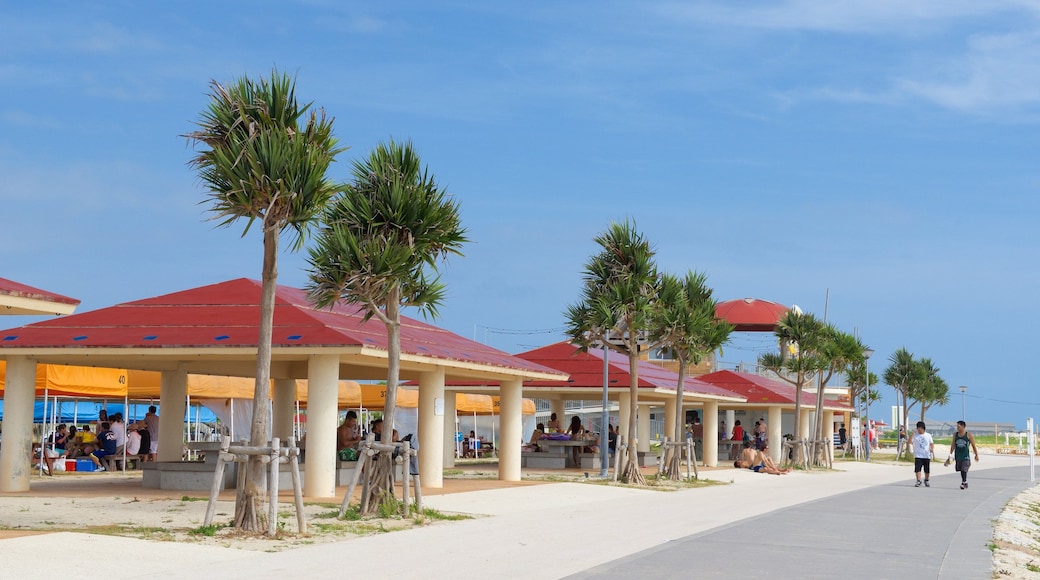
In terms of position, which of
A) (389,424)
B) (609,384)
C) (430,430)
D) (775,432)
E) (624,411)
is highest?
(609,384)

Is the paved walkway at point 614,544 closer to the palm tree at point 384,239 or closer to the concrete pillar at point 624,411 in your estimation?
the palm tree at point 384,239

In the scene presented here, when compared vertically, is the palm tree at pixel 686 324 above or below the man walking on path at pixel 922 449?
above

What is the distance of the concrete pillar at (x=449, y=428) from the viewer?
1339 inches

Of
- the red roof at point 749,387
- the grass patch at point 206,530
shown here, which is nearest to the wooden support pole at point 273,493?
the grass patch at point 206,530

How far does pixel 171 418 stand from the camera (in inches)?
954

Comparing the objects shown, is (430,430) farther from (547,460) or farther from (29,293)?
(547,460)

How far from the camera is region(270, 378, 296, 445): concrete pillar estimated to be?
25.5 metres

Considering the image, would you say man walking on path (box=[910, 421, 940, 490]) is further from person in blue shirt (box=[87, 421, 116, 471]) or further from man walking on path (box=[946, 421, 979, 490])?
person in blue shirt (box=[87, 421, 116, 471])

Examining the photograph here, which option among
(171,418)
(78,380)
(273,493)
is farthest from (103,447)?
(273,493)

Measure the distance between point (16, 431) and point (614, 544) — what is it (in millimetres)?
11665

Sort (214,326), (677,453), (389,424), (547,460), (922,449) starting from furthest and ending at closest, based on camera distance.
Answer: (547,460) < (677,453) < (922,449) < (214,326) < (389,424)

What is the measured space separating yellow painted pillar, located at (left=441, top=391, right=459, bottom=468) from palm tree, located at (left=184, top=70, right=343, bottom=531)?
20.2 meters

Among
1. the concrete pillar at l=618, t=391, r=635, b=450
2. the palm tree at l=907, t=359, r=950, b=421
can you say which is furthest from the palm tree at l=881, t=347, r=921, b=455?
the concrete pillar at l=618, t=391, r=635, b=450

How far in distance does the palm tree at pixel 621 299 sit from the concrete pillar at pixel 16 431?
12.1 metres
